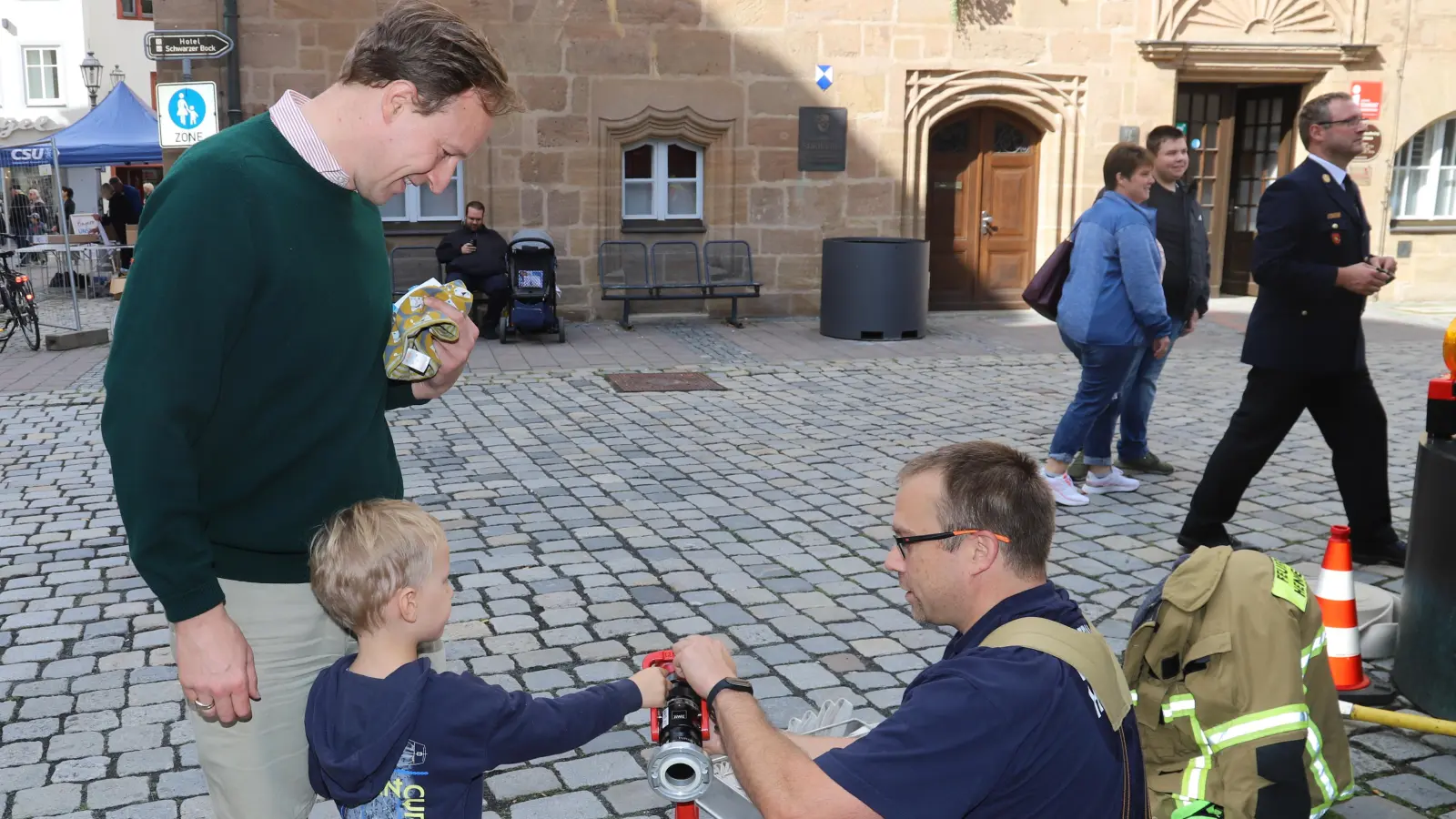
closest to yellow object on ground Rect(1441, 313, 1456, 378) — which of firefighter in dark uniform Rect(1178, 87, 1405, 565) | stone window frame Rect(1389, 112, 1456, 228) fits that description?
firefighter in dark uniform Rect(1178, 87, 1405, 565)

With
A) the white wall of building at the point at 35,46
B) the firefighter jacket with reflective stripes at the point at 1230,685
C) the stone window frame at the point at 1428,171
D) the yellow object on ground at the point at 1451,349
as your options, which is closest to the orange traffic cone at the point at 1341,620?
the yellow object on ground at the point at 1451,349

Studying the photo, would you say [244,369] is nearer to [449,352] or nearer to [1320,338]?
[449,352]

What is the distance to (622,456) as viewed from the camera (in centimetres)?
832

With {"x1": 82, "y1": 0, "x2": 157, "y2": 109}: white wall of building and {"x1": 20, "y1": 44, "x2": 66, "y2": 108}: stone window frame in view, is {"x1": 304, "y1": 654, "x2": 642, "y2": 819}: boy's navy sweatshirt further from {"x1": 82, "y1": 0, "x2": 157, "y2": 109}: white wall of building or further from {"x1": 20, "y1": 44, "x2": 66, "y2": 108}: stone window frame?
{"x1": 20, "y1": 44, "x2": 66, "y2": 108}: stone window frame

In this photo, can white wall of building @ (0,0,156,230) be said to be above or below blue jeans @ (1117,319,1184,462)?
above

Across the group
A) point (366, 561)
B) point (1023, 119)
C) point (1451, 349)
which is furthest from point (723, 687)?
point (1023, 119)

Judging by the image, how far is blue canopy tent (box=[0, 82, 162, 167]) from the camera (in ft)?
65.6

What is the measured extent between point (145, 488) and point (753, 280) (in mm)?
13623

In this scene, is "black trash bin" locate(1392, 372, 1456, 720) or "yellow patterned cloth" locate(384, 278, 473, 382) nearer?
"yellow patterned cloth" locate(384, 278, 473, 382)

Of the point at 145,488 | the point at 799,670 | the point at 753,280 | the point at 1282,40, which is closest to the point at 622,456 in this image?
the point at 799,670

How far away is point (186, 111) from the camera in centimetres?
1154

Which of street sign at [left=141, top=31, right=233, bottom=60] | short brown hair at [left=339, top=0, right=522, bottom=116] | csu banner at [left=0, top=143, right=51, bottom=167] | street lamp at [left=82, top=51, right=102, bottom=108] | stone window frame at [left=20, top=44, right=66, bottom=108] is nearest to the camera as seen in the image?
short brown hair at [left=339, top=0, right=522, bottom=116]

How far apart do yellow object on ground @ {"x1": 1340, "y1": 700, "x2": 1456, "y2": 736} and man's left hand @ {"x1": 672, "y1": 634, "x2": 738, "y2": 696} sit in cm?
238

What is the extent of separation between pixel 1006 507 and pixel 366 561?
3.64 feet
